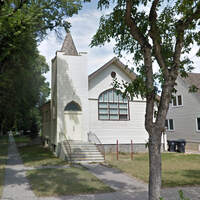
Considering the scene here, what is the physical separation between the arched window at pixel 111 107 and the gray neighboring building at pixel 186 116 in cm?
735

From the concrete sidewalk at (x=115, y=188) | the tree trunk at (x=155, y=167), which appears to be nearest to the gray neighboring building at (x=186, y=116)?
the concrete sidewalk at (x=115, y=188)

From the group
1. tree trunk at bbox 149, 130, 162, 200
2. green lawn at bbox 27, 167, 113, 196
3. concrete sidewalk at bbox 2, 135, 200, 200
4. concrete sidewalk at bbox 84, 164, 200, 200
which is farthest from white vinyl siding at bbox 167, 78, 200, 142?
tree trunk at bbox 149, 130, 162, 200

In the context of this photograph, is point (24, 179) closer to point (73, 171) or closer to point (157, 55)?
point (73, 171)

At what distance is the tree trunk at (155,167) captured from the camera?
5191mm

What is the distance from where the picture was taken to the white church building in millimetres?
18703

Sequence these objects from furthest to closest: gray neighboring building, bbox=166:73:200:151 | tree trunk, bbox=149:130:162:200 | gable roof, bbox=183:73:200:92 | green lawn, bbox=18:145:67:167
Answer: gable roof, bbox=183:73:200:92
gray neighboring building, bbox=166:73:200:151
green lawn, bbox=18:145:67:167
tree trunk, bbox=149:130:162:200

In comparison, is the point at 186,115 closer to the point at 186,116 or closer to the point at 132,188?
the point at 186,116

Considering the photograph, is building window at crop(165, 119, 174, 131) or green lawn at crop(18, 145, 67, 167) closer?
green lawn at crop(18, 145, 67, 167)

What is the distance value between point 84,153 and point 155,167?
11.5m

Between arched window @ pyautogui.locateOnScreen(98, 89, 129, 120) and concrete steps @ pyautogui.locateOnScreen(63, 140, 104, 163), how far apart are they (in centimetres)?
364

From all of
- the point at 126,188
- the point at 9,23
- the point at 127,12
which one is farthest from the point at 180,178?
→ the point at 9,23

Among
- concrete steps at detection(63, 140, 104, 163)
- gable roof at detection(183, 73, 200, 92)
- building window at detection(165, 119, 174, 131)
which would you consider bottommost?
concrete steps at detection(63, 140, 104, 163)

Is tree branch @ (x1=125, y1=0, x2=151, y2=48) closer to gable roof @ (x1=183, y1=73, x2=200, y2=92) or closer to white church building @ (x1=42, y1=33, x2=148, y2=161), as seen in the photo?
white church building @ (x1=42, y1=33, x2=148, y2=161)

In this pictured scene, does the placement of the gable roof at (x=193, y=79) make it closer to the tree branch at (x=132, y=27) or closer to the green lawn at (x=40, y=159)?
the green lawn at (x=40, y=159)
